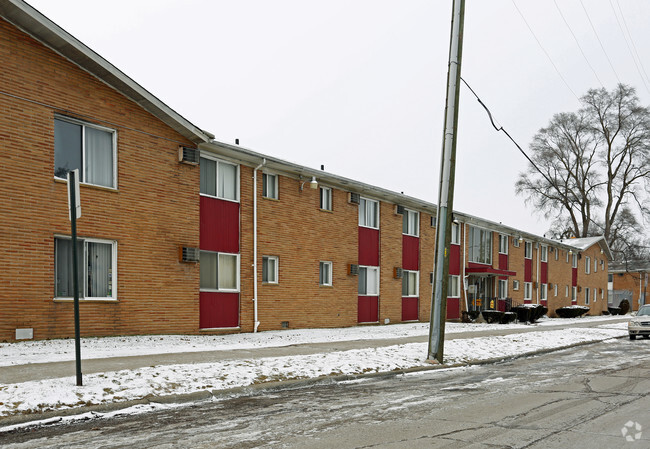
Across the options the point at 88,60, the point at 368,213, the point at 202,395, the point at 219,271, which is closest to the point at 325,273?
the point at 368,213

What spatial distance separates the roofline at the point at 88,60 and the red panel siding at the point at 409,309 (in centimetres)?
A: 1450

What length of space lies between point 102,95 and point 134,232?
354 centimetres

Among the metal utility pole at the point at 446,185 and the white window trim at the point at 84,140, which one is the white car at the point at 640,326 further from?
the white window trim at the point at 84,140

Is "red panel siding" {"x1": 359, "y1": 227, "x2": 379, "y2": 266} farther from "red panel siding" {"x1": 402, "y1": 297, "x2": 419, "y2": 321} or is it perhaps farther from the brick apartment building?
"red panel siding" {"x1": 402, "y1": 297, "x2": 419, "y2": 321}

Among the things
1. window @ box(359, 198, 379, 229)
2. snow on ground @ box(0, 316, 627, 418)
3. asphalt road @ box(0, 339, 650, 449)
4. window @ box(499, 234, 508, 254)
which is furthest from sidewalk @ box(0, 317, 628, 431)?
window @ box(499, 234, 508, 254)

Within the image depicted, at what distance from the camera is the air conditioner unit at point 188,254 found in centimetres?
1723

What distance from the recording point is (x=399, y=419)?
25.3ft

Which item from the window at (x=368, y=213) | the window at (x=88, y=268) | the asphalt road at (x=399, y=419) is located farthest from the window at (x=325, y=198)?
the asphalt road at (x=399, y=419)

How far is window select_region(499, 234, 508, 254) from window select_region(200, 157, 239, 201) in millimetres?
24561

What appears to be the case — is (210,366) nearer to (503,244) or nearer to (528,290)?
(503,244)

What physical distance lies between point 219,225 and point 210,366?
8.32 meters

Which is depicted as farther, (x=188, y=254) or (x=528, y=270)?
(x=528, y=270)

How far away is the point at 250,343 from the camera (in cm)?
1616

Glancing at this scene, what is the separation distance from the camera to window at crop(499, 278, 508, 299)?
38938 mm
